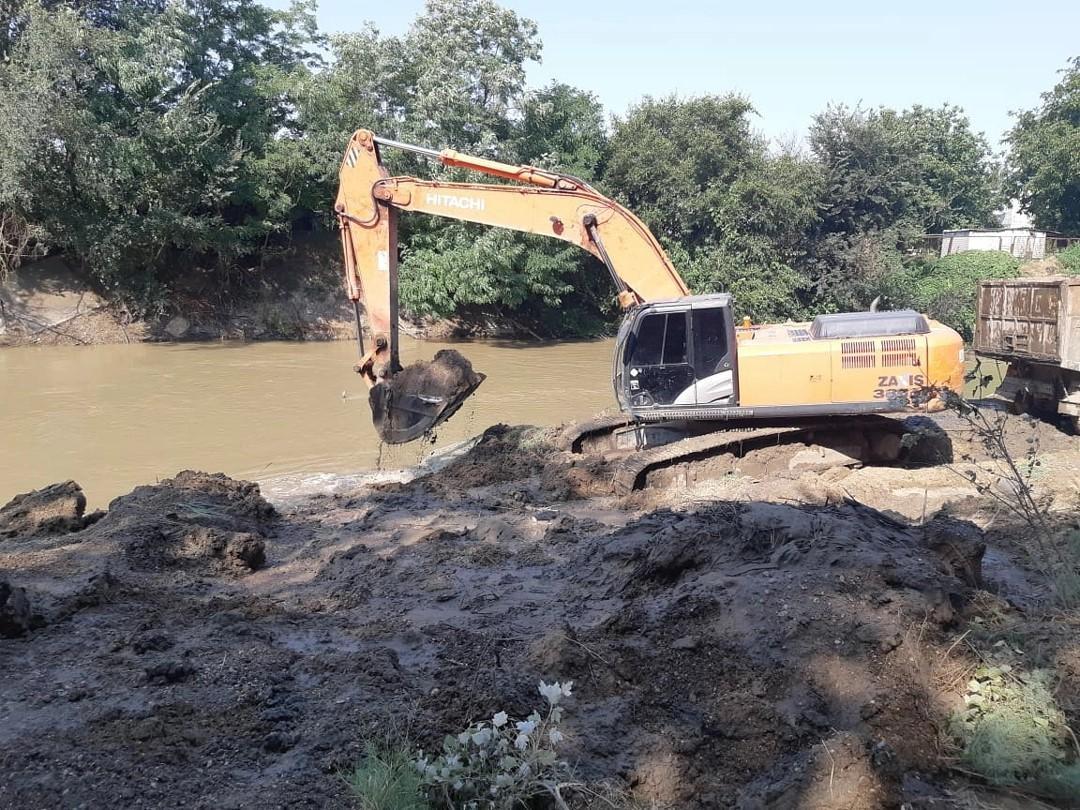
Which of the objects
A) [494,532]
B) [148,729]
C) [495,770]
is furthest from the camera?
[494,532]

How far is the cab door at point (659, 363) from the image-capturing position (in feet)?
31.4

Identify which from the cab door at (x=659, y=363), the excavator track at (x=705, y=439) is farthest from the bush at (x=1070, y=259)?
the cab door at (x=659, y=363)

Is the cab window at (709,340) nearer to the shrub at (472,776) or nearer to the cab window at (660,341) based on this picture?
the cab window at (660,341)

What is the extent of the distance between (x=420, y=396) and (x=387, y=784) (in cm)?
683

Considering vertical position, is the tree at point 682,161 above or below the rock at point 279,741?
above

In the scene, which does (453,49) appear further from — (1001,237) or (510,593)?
(1001,237)

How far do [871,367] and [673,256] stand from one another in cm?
1799

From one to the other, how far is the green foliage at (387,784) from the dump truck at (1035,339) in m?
11.2

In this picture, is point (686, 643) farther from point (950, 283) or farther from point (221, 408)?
point (950, 283)

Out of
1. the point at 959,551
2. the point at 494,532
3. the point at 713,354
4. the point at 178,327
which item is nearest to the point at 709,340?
the point at 713,354

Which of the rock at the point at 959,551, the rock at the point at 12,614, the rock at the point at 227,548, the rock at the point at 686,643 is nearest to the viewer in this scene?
the rock at the point at 686,643

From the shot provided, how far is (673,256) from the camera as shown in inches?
1062

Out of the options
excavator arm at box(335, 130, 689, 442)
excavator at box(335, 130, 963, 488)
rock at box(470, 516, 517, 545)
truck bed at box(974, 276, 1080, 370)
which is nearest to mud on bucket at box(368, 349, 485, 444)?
excavator at box(335, 130, 963, 488)

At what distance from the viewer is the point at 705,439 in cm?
967
